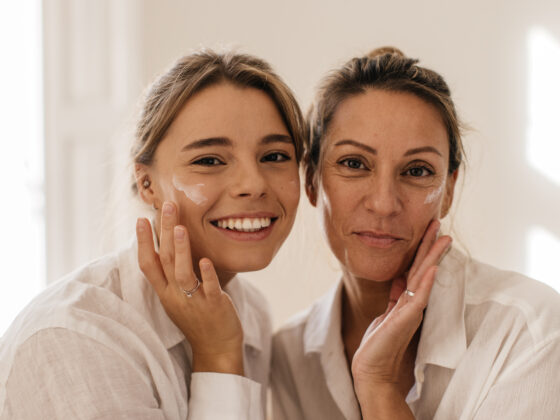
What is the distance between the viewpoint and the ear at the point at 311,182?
165cm

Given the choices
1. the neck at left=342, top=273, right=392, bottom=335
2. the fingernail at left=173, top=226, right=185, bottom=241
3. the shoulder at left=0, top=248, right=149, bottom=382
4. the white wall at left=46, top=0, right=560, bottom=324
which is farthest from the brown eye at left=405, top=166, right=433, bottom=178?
the white wall at left=46, top=0, right=560, bottom=324

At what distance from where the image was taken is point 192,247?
4.64 feet

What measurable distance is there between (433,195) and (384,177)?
0.14 m

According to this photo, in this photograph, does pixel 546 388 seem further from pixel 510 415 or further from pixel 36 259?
pixel 36 259

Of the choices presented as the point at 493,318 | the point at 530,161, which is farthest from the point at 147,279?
the point at 530,161

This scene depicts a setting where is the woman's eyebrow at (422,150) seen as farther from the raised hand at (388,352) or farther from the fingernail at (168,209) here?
the fingernail at (168,209)

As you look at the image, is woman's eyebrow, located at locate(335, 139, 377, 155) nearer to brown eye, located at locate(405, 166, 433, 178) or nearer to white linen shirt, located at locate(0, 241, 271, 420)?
brown eye, located at locate(405, 166, 433, 178)

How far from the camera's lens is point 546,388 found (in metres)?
1.22

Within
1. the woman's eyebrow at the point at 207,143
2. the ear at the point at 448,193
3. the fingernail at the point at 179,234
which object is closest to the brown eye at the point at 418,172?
the ear at the point at 448,193

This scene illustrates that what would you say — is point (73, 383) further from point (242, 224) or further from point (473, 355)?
point (473, 355)

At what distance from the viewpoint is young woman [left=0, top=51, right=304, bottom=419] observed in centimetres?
122

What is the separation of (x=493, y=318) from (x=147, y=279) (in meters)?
0.76

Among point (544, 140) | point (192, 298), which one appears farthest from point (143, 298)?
point (544, 140)

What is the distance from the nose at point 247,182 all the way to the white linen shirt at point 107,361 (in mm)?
281
